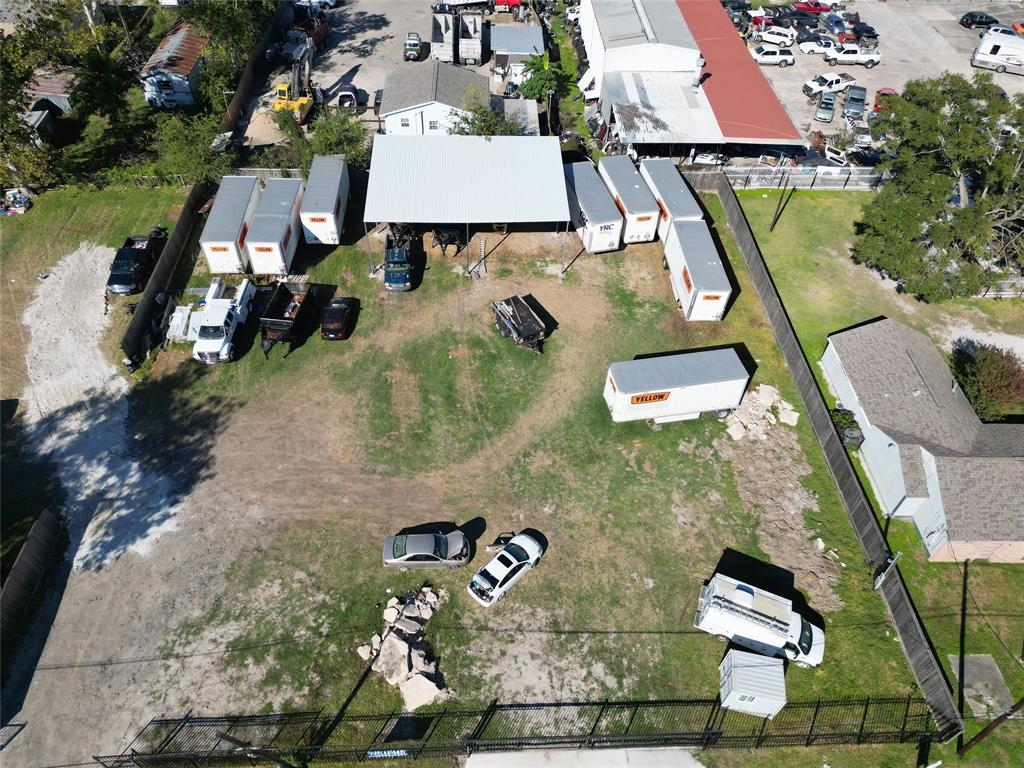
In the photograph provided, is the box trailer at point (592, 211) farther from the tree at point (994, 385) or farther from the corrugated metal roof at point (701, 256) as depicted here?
the tree at point (994, 385)

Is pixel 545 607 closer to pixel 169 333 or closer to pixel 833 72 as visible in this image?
pixel 169 333

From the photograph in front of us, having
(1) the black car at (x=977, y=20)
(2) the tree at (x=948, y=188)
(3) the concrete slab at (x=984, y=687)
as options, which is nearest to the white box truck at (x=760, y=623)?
(3) the concrete slab at (x=984, y=687)

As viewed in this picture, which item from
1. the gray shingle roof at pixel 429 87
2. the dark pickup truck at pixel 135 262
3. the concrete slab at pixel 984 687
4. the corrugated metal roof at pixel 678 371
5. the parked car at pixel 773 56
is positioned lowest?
the concrete slab at pixel 984 687

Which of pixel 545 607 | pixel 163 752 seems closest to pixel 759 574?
pixel 545 607

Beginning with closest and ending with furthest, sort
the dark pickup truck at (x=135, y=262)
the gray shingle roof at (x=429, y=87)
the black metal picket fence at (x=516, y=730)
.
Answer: the black metal picket fence at (x=516, y=730), the dark pickup truck at (x=135, y=262), the gray shingle roof at (x=429, y=87)

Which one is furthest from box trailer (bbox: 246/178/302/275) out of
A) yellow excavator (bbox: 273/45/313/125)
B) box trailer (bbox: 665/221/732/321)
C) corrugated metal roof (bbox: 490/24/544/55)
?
corrugated metal roof (bbox: 490/24/544/55)

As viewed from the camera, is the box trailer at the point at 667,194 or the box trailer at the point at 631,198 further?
the box trailer at the point at 631,198

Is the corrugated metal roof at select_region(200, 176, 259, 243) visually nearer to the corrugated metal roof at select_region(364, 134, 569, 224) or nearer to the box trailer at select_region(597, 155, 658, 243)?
the corrugated metal roof at select_region(364, 134, 569, 224)
